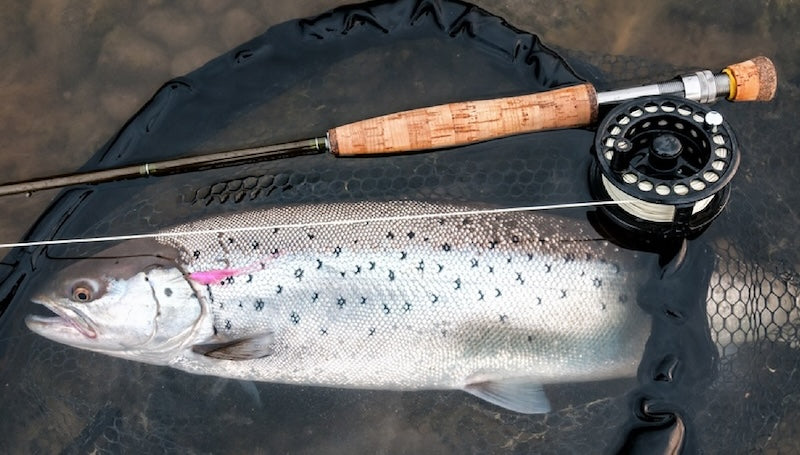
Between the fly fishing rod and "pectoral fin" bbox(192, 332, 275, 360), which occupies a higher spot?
the fly fishing rod

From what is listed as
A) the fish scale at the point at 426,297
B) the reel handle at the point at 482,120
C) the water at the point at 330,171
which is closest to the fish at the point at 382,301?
the fish scale at the point at 426,297

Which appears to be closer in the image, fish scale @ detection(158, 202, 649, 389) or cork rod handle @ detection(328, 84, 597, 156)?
fish scale @ detection(158, 202, 649, 389)

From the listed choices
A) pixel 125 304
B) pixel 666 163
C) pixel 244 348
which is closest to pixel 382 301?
pixel 244 348

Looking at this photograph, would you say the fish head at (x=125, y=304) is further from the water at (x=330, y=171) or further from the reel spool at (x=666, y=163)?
the reel spool at (x=666, y=163)

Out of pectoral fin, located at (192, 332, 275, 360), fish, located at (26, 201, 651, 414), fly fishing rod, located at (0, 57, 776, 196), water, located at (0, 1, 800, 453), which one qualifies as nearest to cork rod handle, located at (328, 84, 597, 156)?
fly fishing rod, located at (0, 57, 776, 196)

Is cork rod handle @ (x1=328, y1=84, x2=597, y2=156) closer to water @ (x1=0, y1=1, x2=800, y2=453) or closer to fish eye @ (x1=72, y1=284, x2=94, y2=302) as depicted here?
water @ (x1=0, y1=1, x2=800, y2=453)

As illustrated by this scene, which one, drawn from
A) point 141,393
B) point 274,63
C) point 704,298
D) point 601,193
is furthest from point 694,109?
point 141,393
